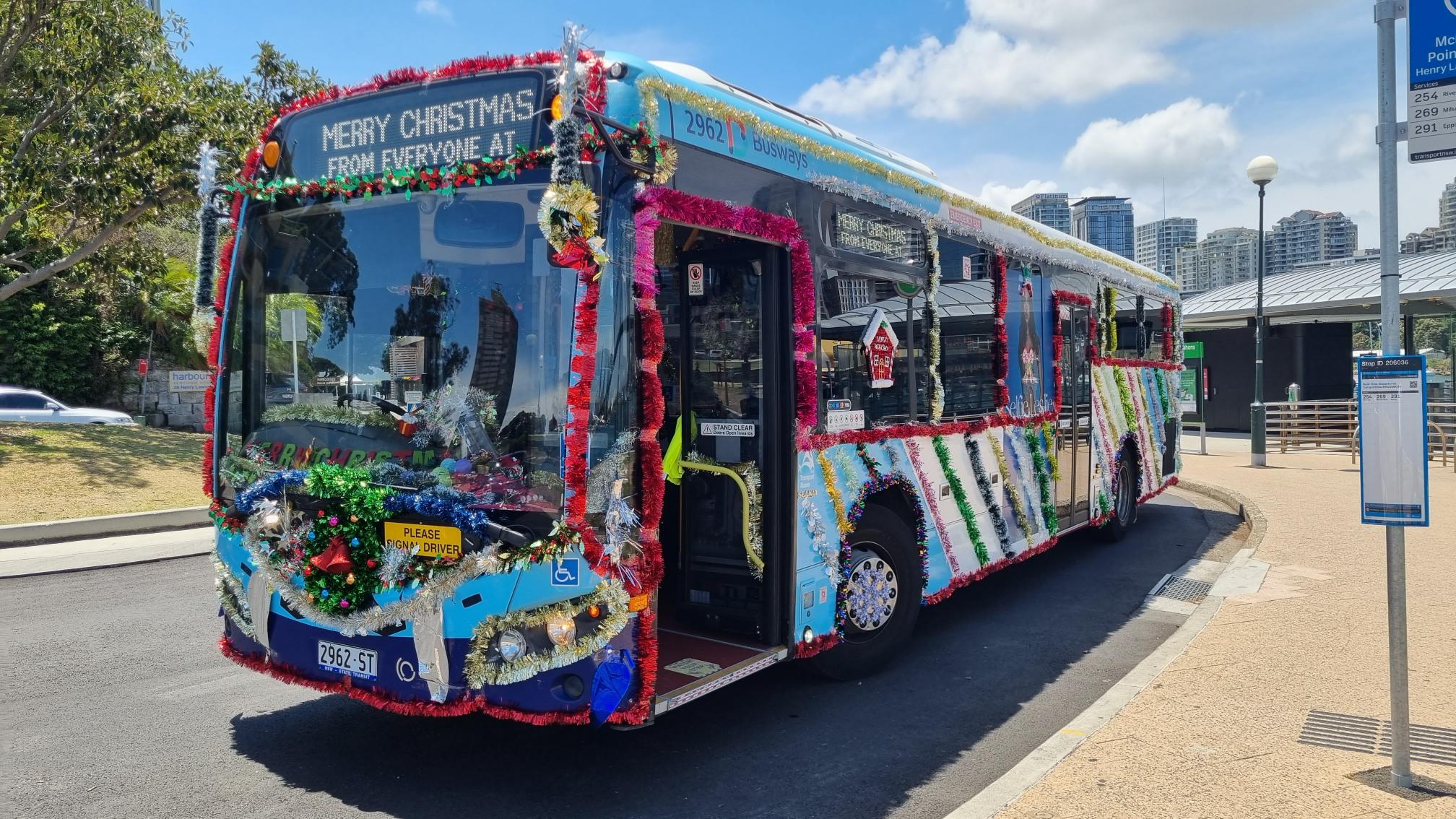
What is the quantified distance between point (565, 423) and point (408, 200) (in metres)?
1.34

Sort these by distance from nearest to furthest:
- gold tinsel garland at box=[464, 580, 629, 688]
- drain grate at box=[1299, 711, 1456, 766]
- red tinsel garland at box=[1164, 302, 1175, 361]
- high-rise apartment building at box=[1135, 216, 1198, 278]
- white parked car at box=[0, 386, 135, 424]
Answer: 1. gold tinsel garland at box=[464, 580, 629, 688]
2. drain grate at box=[1299, 711, 1456, 766]
3. red tinsel garland at box=[1164, 302, 1175, 361]
4. white parked car at box=[0, 386, 135, 424]
5. high-rise apartment building at box=[1135, 216, 1198, 278]

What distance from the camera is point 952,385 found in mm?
7105

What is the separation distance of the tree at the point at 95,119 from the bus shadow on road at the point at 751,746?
1394 centimetres

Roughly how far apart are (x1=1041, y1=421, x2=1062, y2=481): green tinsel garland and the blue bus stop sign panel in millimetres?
4553

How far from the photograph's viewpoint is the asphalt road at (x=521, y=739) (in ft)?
14.4

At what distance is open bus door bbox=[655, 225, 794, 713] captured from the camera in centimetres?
532

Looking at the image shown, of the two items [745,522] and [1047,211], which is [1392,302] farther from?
[1047,211]

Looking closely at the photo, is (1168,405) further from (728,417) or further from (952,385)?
(728,417)

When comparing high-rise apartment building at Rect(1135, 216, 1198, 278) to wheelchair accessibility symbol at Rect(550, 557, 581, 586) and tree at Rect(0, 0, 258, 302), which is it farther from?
wheelchair accessibility symbol at Rect(550, 557, 581, 586)

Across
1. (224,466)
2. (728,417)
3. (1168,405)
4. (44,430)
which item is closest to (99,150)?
(44,430)

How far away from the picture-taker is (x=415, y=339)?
174 inches

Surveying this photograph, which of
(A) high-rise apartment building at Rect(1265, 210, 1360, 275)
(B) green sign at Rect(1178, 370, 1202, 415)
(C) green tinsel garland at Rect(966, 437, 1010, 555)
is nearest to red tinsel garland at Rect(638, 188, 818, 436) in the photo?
(C) green tinsel garland at Rect(966, 437, 1010, 555)

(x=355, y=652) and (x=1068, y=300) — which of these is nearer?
(x=355, y=652)

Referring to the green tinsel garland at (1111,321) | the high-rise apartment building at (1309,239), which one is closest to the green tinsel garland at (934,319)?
the green tinsel garland at (1111,321)
